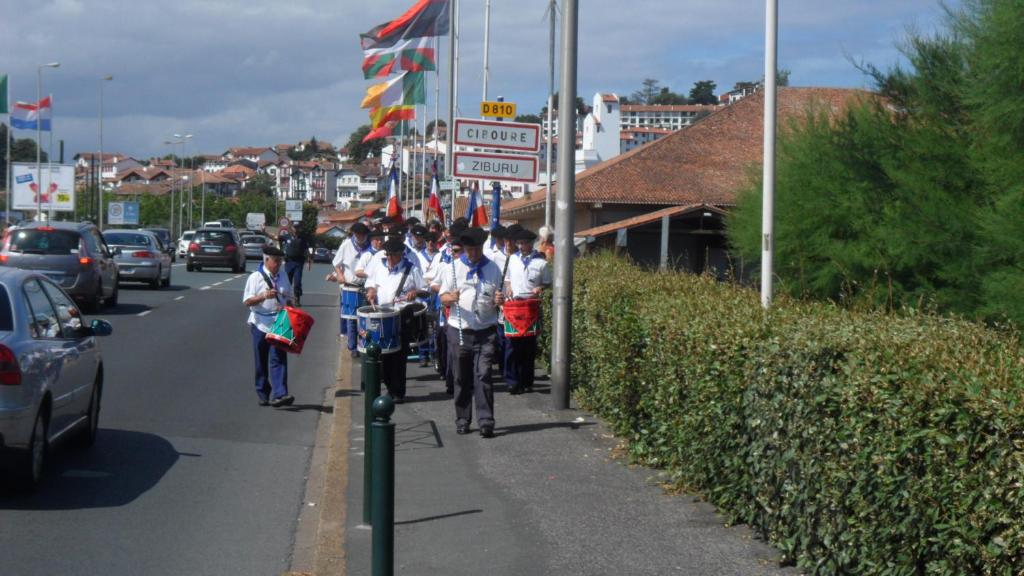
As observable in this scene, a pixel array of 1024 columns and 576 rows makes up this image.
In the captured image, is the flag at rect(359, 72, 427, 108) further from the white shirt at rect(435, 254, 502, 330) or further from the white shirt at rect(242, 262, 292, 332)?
the white shirt at rect(435, 254, 502, 330)

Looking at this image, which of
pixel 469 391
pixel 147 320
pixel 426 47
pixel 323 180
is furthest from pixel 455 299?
pixel 323 180

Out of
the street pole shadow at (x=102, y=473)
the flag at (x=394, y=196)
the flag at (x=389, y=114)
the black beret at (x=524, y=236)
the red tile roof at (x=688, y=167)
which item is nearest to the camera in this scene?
the street pole shadow at (x=102, y=473)

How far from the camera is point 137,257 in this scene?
107ft

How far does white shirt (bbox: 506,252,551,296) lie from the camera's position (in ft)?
43.9

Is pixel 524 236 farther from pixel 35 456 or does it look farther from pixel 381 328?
pixel 35 456

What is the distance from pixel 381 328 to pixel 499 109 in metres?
8.91

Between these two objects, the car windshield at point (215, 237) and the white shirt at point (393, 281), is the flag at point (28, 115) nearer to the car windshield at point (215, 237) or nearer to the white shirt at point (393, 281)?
the car windshield at point (215, 237)

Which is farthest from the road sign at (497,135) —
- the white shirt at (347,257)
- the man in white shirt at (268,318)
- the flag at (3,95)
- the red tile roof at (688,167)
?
the flag at (3,95)

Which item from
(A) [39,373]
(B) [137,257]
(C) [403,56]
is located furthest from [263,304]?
(B) [137,257]

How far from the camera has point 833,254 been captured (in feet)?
56.9

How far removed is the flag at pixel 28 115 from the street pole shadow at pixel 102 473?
4573 cm

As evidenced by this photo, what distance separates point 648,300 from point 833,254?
830 cm

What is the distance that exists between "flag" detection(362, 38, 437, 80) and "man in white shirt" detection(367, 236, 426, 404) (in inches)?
567

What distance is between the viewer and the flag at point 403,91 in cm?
2758
